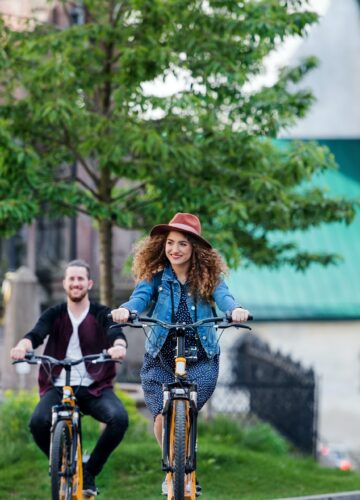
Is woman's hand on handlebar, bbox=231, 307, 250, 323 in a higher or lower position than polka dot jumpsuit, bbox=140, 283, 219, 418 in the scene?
higher

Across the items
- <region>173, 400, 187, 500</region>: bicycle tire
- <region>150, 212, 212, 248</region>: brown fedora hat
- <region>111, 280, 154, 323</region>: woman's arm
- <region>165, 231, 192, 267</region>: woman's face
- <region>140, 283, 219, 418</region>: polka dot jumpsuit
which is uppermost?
<region>150, 212, 212, 248</region>: brown fedora hat

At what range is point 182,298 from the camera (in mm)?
7766

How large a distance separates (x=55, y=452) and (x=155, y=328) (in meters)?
0.94

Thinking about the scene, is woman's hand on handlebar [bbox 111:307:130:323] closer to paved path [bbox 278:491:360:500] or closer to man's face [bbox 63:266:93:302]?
man's face [bbox 63:266:93:302]

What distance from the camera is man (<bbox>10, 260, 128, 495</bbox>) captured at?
8297 millimetres

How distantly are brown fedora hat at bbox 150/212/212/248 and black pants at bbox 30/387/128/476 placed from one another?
121cm

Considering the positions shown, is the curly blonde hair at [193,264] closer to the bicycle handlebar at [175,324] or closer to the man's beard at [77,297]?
the bicycle handlebar at [175,324]

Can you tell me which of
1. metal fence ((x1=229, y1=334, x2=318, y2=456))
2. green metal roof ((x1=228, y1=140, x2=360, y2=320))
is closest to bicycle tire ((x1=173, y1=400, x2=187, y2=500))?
metal fence ((x1=229, y1=334, x2=318, y2=456))

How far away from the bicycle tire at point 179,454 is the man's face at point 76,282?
4.77 ft

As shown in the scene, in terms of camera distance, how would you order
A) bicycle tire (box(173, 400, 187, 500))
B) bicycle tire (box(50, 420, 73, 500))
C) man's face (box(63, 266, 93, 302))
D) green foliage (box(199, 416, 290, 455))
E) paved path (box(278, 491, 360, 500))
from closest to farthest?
bicycle tire (box(173, 400, 187, 500))
bicycle tire (box(50, 420, 73, 500))
man's face (box(63, 266, 93, 302))
paved path (box(278, 491, 360, 500))
green foliage (box(199, 416, 290, 455))


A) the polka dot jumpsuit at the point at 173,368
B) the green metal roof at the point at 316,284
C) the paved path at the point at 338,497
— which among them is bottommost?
the paved path at the point at 338,497

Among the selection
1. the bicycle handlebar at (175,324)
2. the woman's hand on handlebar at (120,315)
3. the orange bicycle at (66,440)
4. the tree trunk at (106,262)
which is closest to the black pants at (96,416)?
the orange bicycle at (66,440)

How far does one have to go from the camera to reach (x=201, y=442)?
1359cm

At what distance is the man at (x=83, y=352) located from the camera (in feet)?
27.2
